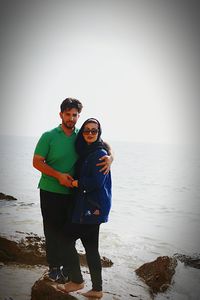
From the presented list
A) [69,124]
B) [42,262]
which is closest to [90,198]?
[69,124]

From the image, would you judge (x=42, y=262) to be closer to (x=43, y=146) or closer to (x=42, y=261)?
(x=42, y=261)

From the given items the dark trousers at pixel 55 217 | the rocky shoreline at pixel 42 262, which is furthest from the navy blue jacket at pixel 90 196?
the rocky shoreline at pixel 42 262

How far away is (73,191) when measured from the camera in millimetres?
3533

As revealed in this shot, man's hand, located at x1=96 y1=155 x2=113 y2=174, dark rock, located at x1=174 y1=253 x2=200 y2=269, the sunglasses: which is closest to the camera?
man's hand, located at x1=96 y1=155 x2=113 y2=174

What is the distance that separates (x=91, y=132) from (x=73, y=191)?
0.82 meters

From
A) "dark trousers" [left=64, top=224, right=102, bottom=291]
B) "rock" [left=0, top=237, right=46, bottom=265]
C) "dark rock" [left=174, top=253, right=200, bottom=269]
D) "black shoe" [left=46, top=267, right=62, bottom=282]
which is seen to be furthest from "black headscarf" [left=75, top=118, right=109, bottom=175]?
"dark rock" [left=174, top=253, right=200, bottom=269]

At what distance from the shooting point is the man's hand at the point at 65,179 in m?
3.35

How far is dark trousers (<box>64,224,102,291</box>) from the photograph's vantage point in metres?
3.39

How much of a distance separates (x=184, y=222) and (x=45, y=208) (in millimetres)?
11026

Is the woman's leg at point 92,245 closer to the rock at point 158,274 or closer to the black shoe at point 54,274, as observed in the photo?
the black shoe at point 54,274

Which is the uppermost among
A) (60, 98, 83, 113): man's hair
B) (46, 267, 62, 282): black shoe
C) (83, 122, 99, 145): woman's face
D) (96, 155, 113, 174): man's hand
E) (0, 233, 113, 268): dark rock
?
(60, 98, 83, 113): man's hair

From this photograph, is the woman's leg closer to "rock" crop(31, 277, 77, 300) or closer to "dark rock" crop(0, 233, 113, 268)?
"rock" crop(31, 277, 77, 300)

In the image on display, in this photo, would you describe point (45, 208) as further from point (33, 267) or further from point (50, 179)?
point (33, 267)

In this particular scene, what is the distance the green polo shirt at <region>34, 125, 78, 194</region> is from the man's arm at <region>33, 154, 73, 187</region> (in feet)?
0.25
